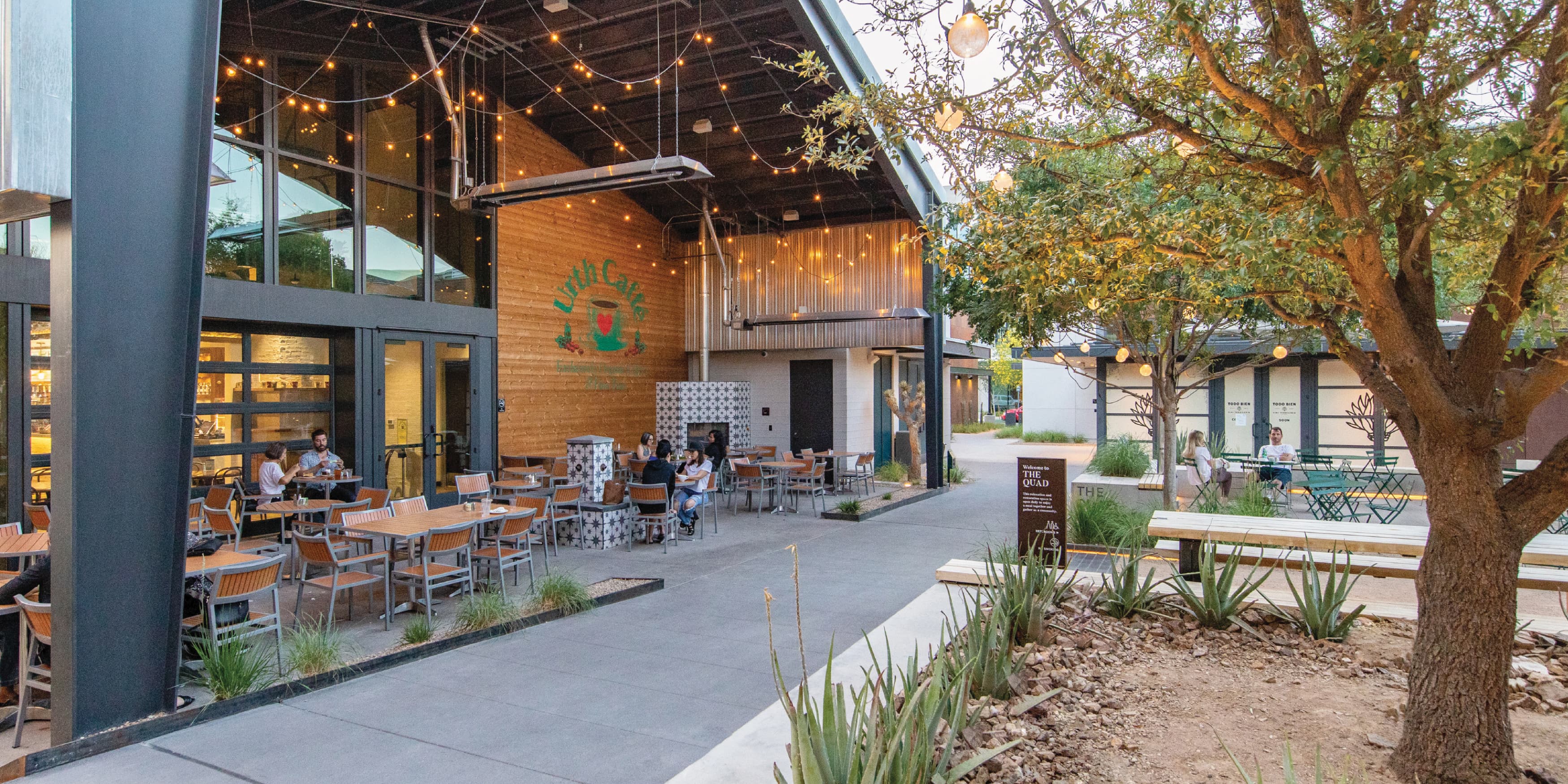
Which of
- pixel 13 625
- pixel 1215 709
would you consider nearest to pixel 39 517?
pixel 13 625

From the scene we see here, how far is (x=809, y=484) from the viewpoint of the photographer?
1317 cm

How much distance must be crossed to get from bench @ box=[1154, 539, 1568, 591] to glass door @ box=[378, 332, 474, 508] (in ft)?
32.0

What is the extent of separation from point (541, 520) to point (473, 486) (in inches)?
70.5

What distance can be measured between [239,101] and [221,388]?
3477mm

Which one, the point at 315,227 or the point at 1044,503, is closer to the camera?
the point at 1044,503

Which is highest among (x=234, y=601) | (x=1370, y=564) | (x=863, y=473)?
(x=1370, y=564)

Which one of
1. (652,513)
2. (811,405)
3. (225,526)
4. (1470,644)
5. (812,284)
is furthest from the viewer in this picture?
(811,405)

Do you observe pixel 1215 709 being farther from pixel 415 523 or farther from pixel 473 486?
pixel 473 486

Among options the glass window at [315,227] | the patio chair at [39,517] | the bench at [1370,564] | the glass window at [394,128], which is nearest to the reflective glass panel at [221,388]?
the glass window at [315,227]

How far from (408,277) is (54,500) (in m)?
8.40

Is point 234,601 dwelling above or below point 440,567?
above

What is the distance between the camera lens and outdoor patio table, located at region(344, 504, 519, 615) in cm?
615

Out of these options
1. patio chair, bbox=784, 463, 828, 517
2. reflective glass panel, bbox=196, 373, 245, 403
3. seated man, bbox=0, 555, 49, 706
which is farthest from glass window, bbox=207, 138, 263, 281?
patio chair, bbox=784, 463, 828, 517

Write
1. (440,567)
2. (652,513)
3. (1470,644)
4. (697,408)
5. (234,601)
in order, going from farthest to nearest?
(697,408)
(652,513)
(440,567)
(234,601)
(1470,644)
